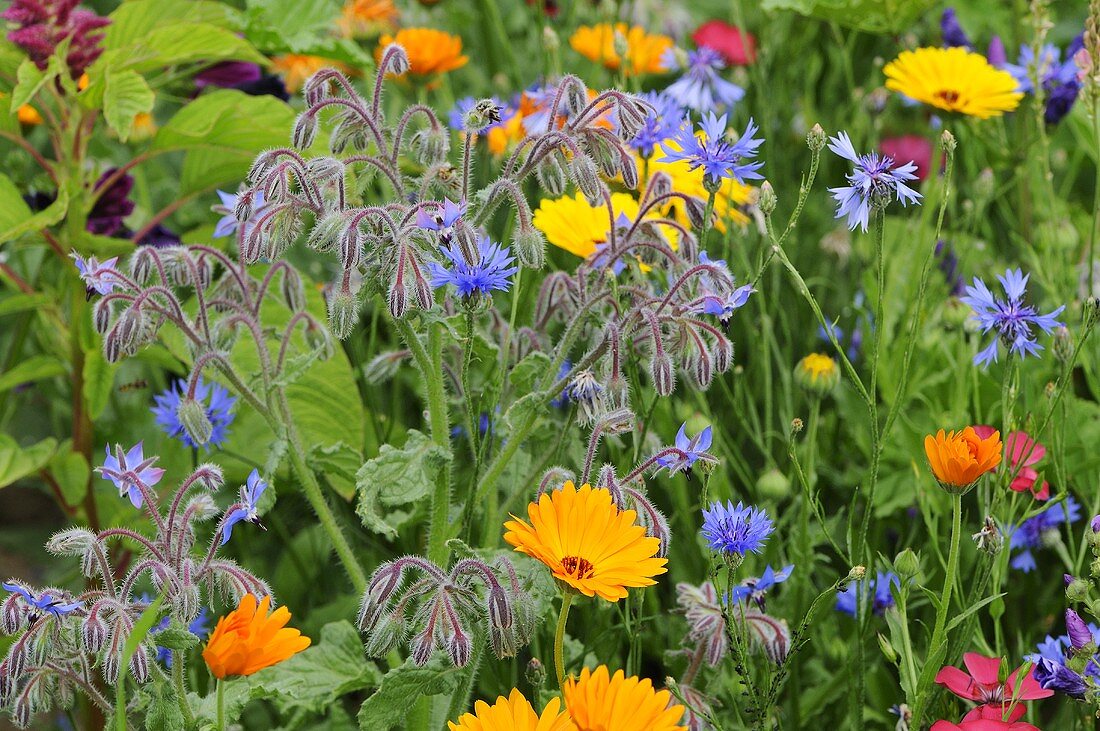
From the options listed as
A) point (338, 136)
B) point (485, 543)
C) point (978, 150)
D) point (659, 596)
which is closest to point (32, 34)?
point (338, 136)

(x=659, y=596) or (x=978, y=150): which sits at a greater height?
(x=978, y=150)

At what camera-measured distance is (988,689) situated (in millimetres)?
1514

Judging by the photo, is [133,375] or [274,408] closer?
[274,408]

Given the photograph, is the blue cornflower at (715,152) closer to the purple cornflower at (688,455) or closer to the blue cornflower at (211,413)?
the purple cornflower at (688,455)

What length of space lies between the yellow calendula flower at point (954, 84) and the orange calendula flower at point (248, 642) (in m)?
1.41

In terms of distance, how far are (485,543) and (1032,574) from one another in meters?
0.99

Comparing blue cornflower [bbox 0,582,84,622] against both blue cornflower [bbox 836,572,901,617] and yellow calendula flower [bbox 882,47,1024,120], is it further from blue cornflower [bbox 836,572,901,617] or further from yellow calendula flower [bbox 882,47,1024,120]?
yellow calendula flower [bbox 882,47,1024,120]

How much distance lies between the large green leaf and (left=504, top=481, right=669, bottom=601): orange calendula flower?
954mm

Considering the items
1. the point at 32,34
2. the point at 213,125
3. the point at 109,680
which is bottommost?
the point at 109,680

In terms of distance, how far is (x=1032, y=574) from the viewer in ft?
6.95

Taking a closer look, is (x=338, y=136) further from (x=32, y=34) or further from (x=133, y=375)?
(x=133, y=375)

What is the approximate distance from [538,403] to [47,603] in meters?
0.62

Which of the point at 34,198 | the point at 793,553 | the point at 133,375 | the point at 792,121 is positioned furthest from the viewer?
the point at 792,121

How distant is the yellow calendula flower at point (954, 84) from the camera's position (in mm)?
2137
